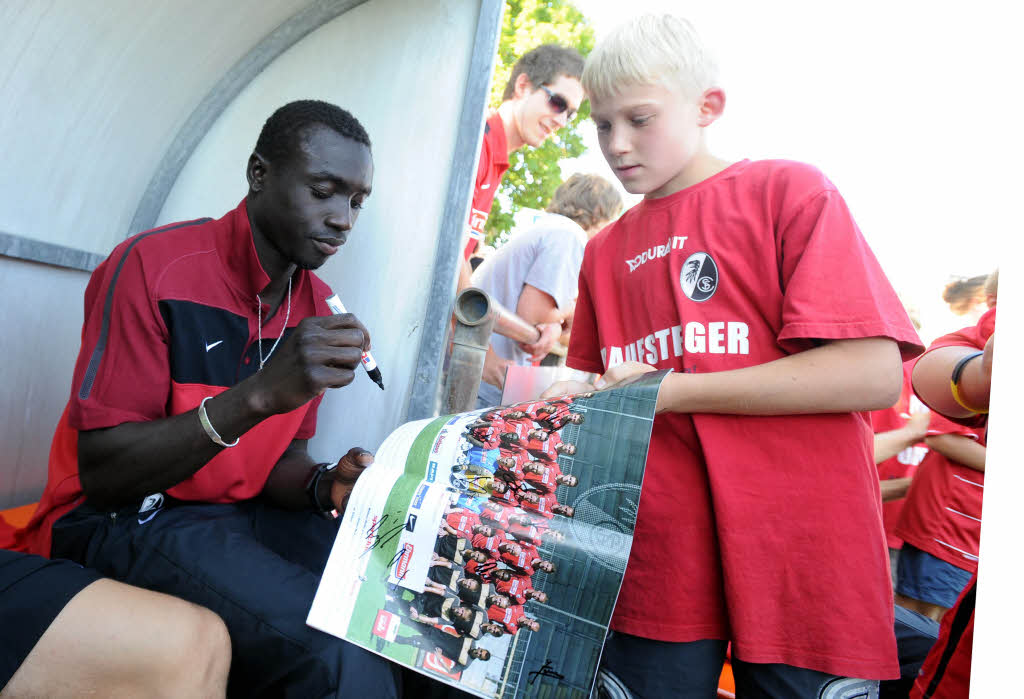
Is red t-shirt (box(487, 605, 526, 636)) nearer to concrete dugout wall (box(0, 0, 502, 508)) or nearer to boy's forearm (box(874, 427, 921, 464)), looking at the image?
concrete dugout wall (box(0, 0, 502, 508))

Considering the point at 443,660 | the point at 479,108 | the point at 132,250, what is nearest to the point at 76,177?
the point at 132,250

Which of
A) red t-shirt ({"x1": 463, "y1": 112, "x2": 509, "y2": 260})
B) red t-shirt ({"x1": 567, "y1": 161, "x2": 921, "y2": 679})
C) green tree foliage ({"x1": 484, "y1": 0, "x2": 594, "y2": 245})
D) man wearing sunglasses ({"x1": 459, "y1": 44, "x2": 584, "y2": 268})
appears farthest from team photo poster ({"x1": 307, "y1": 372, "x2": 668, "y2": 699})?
green tree foliage ({"x1": 484, "y1": 0, "x2": 594, "y2": 245})

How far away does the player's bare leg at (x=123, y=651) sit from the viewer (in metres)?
1.16

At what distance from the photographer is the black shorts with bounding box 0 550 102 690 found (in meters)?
1.14

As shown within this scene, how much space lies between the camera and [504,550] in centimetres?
115

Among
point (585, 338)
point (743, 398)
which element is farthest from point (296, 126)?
point (743, 398)

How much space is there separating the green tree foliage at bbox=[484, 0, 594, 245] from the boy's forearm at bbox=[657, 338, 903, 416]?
11.4 metres

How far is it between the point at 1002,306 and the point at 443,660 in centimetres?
93

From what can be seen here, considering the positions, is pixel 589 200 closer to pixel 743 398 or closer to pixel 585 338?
pixel 585 338

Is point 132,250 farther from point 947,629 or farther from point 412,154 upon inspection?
point 947,629

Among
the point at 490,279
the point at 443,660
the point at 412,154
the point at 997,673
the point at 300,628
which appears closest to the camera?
the point at 997,673

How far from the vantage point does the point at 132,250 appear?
1.73 m

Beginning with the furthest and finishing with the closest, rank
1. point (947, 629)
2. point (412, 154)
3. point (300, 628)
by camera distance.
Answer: point (412, 154), point (300, 628), point (947, 629)

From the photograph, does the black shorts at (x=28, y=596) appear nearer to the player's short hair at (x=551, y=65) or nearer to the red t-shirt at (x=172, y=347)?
the red t-shirt at (x=172, y=347)
